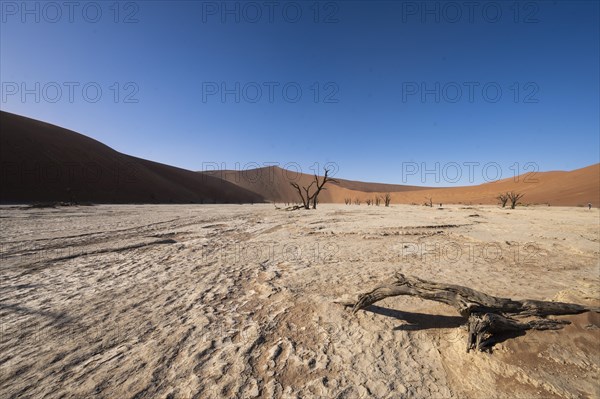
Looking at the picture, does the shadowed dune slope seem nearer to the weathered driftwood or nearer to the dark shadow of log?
the dark shadow of log

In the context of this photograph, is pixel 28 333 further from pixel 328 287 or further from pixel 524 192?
pixel 524 192

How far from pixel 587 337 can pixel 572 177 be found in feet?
158

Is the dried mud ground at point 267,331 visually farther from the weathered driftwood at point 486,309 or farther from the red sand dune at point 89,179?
the red sand dune at point 89,179

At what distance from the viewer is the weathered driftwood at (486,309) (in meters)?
2.00

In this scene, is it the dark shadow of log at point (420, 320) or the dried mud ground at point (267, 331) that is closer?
the dried mud ground at point (267, 331)

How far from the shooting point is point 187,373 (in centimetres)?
179

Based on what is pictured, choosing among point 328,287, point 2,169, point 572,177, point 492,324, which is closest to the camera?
point 492,324

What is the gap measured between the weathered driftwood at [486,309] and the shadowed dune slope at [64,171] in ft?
95.1

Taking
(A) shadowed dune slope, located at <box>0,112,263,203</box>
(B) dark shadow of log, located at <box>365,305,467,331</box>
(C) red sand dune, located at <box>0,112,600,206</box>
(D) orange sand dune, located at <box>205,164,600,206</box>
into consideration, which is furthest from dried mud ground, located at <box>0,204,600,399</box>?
(C) red sand dune, located at <box>0,112,600,206</box>

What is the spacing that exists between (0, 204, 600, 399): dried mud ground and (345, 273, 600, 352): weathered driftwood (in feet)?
0.26

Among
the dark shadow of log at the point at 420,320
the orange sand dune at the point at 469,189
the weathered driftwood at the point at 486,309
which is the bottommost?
the dark shadow of log at the point at 420,320

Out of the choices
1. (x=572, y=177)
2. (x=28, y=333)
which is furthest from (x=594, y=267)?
(x=572, y=177)

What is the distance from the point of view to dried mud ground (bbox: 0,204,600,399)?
1.69 meters

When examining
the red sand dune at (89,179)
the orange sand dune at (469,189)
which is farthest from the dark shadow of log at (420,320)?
the red sand dune at (89,179)
